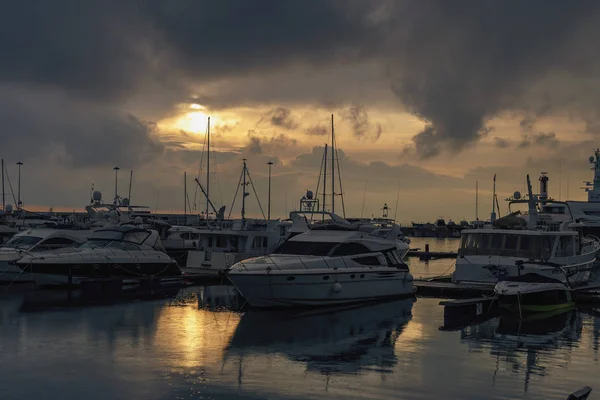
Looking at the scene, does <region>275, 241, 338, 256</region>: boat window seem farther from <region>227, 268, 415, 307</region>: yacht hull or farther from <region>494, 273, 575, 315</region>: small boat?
<region>494, 273, 575, 315</region>: small boat

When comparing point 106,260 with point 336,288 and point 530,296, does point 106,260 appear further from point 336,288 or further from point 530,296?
point 530,296

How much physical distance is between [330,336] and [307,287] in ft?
14.8

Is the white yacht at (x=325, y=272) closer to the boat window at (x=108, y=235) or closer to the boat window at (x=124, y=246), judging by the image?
the boat window at (x=124, y=246)

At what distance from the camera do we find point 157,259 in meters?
36.5

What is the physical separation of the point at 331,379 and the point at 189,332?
24.6 ft

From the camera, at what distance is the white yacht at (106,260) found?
32.9 meters

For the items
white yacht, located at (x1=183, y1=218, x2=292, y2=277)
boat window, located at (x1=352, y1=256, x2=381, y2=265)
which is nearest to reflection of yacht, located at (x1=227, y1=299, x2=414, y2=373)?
boat window, located at (x1=352, y1=256, x2=381, y2=265)

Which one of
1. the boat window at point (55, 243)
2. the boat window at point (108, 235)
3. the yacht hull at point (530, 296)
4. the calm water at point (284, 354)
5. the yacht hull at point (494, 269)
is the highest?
the boat window at point (108, 235)

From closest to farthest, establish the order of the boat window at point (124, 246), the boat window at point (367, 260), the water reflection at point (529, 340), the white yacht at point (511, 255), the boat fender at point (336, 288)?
the water reflection at point (529, 340)
the boat fender at point (336, 288)
the boat window at point (367, 260)
the white yacht at point (511, 255)
the boat window at point (124, 246)

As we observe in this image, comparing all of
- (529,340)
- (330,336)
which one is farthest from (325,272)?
(529,340)

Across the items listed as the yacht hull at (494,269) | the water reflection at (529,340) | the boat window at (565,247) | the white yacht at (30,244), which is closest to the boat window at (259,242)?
the white yacht at (30,244)

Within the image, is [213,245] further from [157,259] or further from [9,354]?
[9,354]

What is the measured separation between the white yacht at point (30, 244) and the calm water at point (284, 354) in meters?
6.27

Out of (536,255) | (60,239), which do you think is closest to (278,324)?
(536,255)
